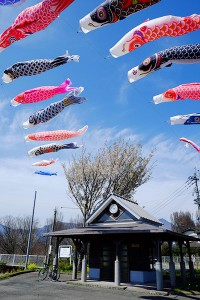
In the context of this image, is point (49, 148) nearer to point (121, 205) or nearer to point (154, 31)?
point (121, 205)

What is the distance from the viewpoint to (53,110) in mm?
12578

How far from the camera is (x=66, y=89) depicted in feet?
38.9

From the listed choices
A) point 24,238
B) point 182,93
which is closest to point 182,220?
point 24,238

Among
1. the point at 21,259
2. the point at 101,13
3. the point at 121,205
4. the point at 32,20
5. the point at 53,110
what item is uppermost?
the point at 32,20

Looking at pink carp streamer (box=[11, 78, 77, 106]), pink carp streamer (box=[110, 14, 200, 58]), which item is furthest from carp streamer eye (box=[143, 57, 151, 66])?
pink carp streamer (box=[11, 78, 77, 106])

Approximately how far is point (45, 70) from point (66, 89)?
162 centimetres

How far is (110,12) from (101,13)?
0.30 metres

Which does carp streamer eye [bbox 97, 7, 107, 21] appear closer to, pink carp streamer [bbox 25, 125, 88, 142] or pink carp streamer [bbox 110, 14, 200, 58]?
pink carp streamer [bbox 110, 14, 200, 58]

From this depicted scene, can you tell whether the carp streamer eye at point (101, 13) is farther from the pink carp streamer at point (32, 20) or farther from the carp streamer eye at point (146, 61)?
the carp streamer eye at point (146, 61)

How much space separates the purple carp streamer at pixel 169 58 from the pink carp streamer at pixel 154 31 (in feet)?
2.27

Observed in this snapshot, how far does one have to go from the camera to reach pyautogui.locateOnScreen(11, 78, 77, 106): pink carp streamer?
1184 centimetres

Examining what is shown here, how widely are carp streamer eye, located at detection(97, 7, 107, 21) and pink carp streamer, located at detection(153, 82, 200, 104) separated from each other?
4.74 metres

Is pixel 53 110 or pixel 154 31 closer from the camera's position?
pixel 154 31

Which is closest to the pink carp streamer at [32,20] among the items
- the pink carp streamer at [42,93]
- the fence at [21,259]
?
the pink carp streamer at [42,93]
